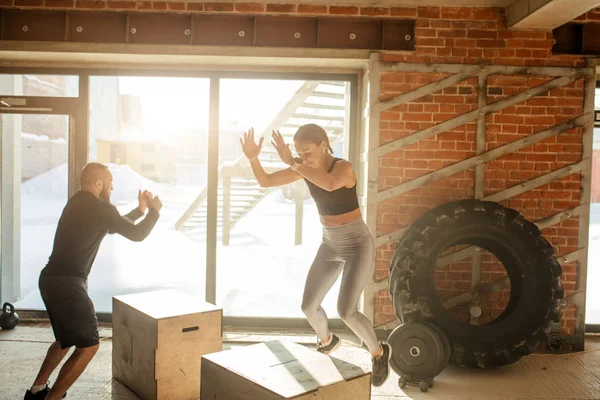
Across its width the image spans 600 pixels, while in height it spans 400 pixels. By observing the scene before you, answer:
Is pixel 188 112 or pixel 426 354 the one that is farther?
pixel 188 112

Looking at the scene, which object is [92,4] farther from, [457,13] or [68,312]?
[457,13]

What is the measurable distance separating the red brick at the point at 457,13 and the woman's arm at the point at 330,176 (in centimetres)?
222

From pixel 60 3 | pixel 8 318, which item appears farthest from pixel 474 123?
pixel 8 318

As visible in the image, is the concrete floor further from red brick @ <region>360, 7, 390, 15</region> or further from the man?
red brick @ <region>360, 7, 390, 15</region>

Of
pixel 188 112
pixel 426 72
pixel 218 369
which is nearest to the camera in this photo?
pixel 218 369

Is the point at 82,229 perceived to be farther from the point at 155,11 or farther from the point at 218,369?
the point at 155,11

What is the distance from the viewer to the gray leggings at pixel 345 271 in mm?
3219

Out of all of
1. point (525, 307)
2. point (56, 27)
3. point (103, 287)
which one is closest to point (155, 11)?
point (56, 27)

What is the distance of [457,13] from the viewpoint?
4.54 m

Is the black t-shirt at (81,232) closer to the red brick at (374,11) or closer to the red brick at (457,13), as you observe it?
the red brick at (374,11)

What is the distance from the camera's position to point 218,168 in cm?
510

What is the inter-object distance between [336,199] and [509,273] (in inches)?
75.5

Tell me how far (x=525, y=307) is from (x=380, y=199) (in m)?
1.48

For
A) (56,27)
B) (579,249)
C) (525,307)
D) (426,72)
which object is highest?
(56,27)
